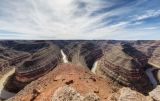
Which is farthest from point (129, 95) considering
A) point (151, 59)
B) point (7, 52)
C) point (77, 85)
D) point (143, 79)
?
point (151, 59)

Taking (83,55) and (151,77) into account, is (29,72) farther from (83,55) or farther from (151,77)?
(151,77)

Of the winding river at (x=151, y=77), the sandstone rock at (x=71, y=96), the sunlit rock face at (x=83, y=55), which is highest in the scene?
the sandstone rock at (x=71, y=96)

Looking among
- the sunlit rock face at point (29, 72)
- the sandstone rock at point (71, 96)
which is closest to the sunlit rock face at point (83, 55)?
the sunlit rock face at point (29, 72)

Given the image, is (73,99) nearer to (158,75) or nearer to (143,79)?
(143,79)

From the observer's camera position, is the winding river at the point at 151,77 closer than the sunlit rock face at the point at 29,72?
No

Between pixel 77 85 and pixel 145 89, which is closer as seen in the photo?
pixel 77 85

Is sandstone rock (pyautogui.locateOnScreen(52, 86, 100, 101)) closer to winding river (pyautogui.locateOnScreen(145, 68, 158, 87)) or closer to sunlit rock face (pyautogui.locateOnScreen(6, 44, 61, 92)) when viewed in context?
sunlit rock face (pyautogui.locateOnScreen(6, 44, 61, 92))

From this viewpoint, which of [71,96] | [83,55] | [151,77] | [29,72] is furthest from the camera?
[83,55]

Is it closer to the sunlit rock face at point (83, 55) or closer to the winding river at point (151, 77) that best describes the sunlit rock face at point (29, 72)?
the sunlit rock face at point (83, 55)

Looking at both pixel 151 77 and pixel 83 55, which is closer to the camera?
pixel 151 77

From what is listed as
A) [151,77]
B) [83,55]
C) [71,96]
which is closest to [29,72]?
[83,55]

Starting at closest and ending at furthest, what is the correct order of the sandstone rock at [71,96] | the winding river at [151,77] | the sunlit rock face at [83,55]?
the sandstone rock at [71,96] → the winding river at [151,77] → the sunlit rock face at [83,55]
